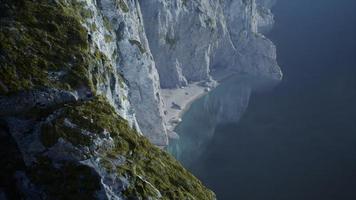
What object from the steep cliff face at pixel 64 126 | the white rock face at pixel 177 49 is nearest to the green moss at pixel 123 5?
the white rock face at pixel 177 49

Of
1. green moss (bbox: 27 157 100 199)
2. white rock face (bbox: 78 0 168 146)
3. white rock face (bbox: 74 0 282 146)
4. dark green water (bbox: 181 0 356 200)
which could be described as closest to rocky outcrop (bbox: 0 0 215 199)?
green moss (bbox: 27 157 100 199)

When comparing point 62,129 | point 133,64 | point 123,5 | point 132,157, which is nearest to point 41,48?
point 62,129

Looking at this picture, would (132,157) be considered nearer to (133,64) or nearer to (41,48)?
(41,48)

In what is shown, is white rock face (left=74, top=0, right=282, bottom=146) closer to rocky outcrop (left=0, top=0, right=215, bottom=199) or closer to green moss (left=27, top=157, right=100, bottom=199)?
rocky outcrop (left=0, top=0, right=215, bottom=199)

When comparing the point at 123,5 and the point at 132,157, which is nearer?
the point at 132,157

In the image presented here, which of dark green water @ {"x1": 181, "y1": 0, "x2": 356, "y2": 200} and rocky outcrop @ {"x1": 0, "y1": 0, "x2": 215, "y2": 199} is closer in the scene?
rocky outcrop @ {"x1": 0, "y1": 0, "x2": 215, "y2": 199}

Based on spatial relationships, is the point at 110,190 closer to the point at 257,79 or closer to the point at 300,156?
the point at 300,156
